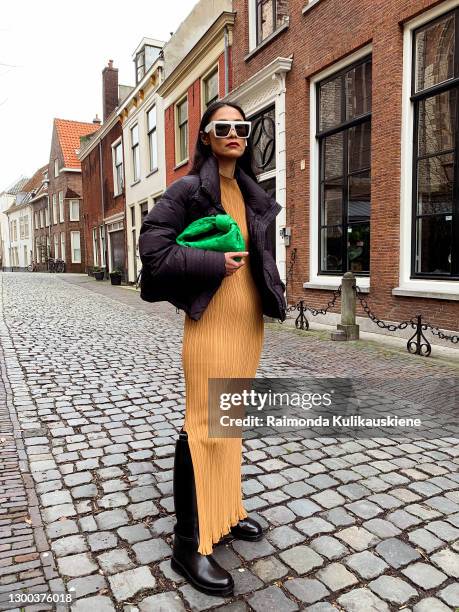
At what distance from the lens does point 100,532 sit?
8.25 feet

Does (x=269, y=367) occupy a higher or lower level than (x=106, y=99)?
lower

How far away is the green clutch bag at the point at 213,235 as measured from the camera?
1978 mm

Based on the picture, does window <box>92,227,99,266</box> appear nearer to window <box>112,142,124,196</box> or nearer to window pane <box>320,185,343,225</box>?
window <box>112,142,124,196</box>

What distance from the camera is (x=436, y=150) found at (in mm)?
7555

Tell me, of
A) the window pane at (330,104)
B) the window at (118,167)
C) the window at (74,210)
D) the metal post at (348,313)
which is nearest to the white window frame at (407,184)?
the metal post at (348,313)

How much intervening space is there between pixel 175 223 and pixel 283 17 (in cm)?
1108

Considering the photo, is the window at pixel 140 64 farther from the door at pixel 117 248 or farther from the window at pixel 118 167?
the door at pixel 117 248

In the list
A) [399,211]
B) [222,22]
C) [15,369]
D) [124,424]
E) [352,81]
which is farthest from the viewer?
[222,22]

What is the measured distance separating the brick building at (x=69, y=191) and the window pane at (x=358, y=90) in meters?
32.3

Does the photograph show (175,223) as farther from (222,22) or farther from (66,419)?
(222,22)

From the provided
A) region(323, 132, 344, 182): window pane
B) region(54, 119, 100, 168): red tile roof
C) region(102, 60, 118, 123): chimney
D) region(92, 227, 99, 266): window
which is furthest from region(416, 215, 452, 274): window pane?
region(54, 119, 100, 168): red tile roof

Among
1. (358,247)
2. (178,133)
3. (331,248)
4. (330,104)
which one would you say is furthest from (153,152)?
(358,247)

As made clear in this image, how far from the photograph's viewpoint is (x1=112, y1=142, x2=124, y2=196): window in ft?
83.1

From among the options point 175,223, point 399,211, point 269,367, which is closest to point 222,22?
point 399,211
